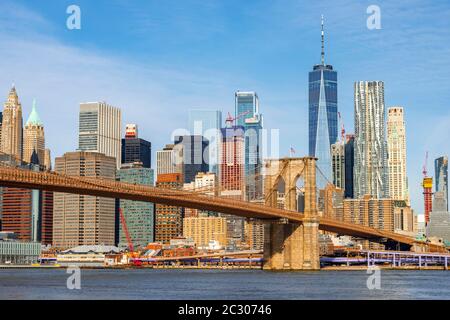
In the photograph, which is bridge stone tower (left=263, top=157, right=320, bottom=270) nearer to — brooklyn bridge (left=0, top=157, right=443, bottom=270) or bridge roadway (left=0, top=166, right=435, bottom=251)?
brooklyn bridge (left=0, top=157, right=443, bottom=270)

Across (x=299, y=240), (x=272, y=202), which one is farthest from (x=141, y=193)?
(x=272, y=202)

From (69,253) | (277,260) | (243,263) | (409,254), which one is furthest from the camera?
(69,253)

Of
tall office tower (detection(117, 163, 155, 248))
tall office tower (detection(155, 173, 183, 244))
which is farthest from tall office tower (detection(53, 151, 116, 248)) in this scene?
tall office tower (detection(155, 173, 183, 244))

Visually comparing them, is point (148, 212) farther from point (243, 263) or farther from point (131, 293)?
point (131, 293)

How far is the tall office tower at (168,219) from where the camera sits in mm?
183625

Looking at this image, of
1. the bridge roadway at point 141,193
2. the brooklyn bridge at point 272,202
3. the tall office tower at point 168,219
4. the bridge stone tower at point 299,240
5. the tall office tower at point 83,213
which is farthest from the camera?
the tall office tower at point 168,219

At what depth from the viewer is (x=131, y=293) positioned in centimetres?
4262

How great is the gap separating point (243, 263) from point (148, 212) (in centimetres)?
6385

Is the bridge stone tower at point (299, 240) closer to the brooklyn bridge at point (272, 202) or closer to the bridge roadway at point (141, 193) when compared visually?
the brooklyn bridge at point (272, 202)

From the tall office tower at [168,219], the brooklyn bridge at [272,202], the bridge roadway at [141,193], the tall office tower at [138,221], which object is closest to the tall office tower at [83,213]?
the tall office tower at [138,221]

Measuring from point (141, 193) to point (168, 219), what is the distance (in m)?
126

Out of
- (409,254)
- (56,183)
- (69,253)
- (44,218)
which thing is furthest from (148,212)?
(56,183)

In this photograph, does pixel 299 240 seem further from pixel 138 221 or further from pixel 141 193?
pixel 138 221

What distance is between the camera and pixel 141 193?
6112 cm
